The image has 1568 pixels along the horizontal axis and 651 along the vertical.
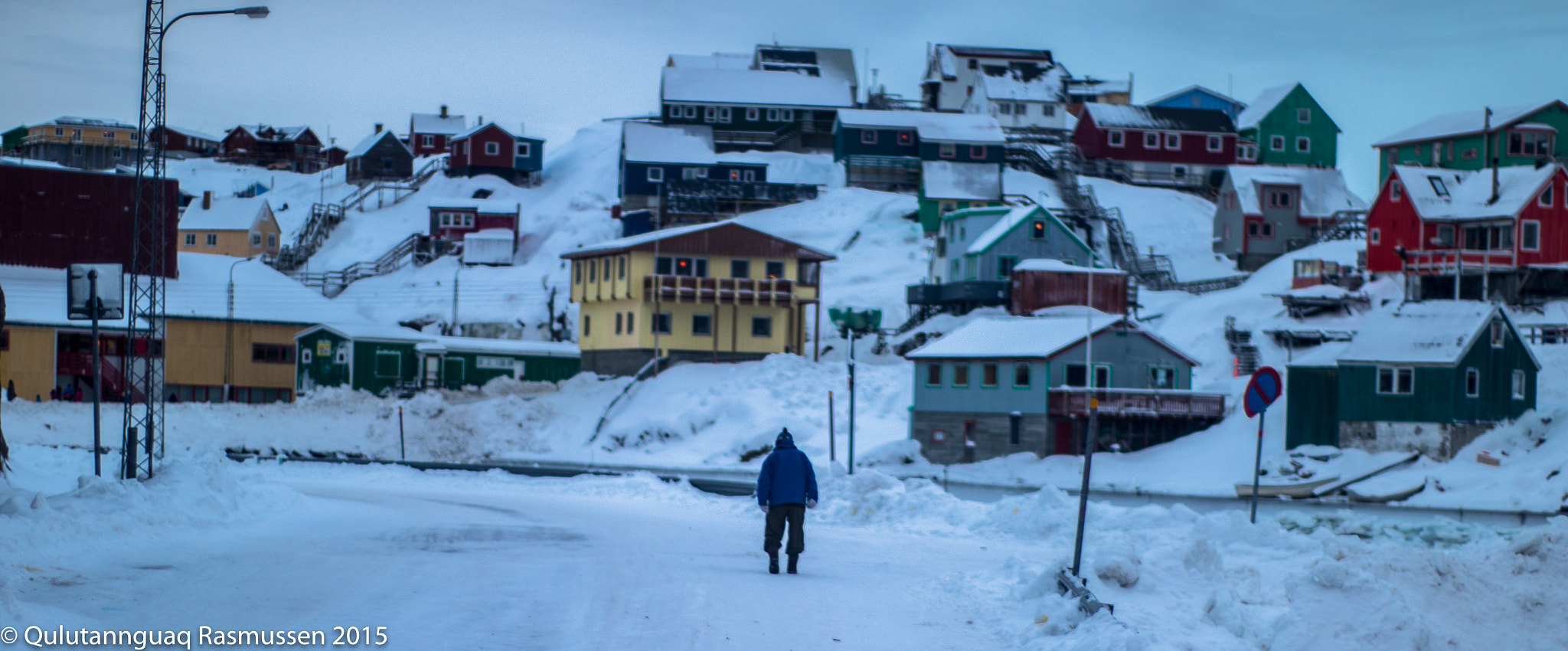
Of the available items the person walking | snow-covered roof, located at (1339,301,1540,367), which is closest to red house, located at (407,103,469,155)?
snow-covered roof, located at (1339,301,1540,367)

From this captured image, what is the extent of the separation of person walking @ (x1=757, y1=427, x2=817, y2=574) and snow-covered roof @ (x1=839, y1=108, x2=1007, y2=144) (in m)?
85.1

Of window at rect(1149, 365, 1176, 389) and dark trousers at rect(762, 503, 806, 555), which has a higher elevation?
window at rect(1149, 365, 1176, 389)

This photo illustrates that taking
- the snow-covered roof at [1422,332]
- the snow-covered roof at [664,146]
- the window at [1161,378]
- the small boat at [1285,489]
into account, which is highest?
the snow-covered roof at [664,146]

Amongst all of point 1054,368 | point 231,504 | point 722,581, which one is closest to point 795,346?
point 1054,368

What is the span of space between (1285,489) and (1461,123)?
50.2 metres

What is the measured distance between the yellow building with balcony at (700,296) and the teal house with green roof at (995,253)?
931 cm

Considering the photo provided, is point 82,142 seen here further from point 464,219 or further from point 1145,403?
point 1145,403

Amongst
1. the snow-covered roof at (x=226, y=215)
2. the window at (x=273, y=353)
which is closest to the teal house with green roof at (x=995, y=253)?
the window at (x=273, y=353)

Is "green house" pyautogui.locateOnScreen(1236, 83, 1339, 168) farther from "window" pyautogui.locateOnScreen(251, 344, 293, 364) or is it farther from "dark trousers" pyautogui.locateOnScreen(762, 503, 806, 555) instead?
"dark trousers" pyautogui.locateOnScreen(762, 503, 806, 555)

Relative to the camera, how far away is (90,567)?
16.2m

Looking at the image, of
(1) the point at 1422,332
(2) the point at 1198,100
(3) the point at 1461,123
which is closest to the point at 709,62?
(2) the point at 1198,100

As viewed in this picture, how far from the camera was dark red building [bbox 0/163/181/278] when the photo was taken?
66.9 metres

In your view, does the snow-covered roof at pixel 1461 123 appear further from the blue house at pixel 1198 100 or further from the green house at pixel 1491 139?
the blue house at pixel 1198 100

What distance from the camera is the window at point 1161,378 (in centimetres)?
5294
